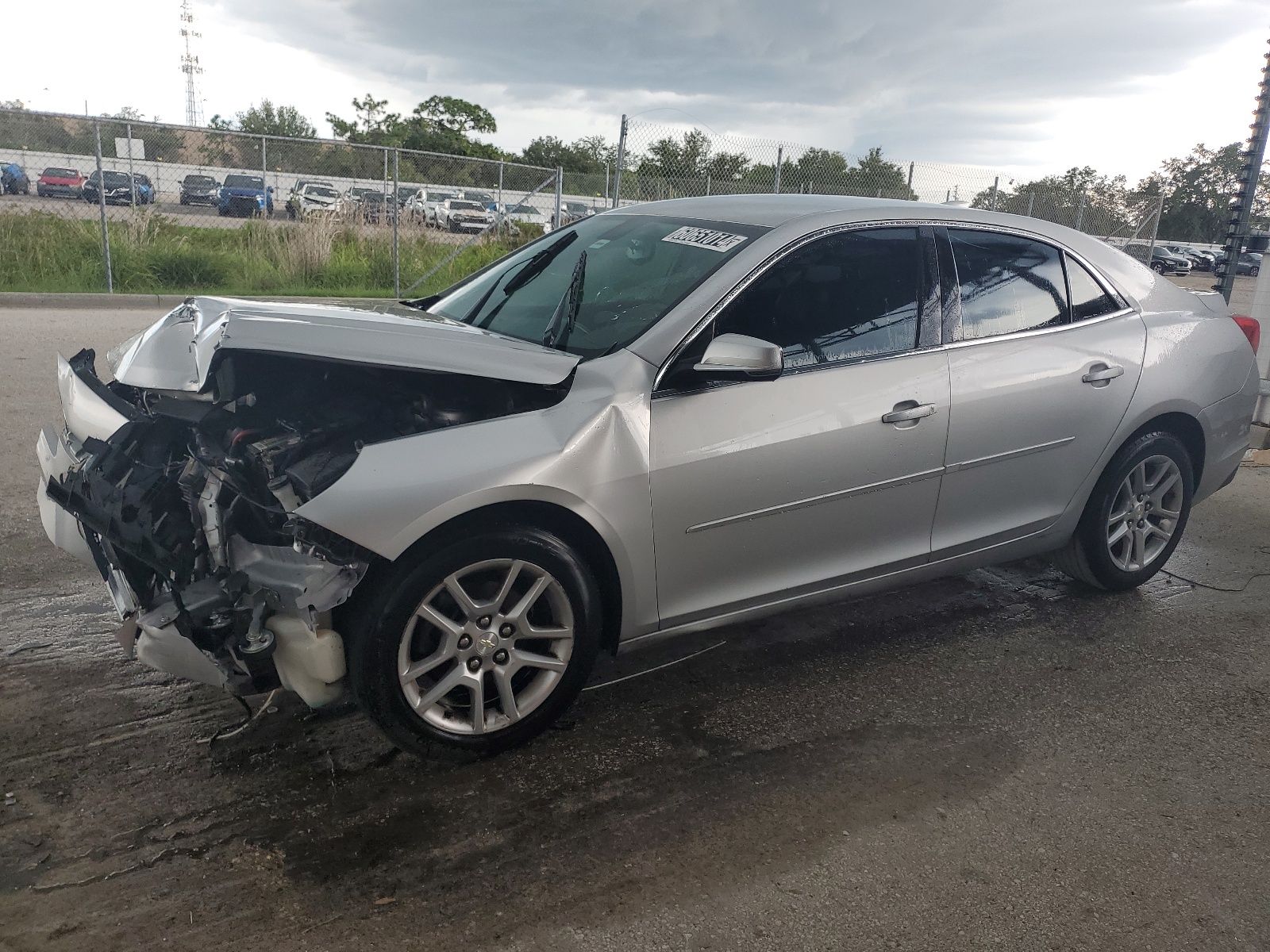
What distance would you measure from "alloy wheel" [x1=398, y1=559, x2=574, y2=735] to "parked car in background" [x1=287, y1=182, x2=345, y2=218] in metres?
13.1

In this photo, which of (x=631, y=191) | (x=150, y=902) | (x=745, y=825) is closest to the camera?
(x=150, y=902)

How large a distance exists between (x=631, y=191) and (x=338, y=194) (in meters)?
4.86

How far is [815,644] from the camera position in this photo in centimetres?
391

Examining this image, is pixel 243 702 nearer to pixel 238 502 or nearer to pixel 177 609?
pixel 177 609

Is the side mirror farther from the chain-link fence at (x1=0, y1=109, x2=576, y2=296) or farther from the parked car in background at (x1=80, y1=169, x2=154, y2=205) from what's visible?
the parked car in background at (x1=80, y1=169, x2=154, y2=205)

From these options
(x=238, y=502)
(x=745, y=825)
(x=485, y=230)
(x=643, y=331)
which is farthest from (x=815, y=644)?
(x=485, y=230)

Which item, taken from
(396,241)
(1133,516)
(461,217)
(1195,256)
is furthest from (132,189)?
(1195,256)

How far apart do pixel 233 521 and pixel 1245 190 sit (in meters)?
8.49

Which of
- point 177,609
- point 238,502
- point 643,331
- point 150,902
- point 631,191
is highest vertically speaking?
point 631,191

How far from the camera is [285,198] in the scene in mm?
15336

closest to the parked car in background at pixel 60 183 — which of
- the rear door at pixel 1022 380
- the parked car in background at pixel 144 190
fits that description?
the parked car in background at pixel 144 190

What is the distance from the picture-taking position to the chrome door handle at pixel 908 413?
11.1 feet

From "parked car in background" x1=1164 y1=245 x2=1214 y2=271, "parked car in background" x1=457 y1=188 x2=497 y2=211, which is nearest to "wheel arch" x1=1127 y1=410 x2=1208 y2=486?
"parked car in background" x1=457 y1=188 x2=497 y2=211

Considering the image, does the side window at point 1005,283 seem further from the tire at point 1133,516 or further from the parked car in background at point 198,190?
the parked car in background at point 198,190
